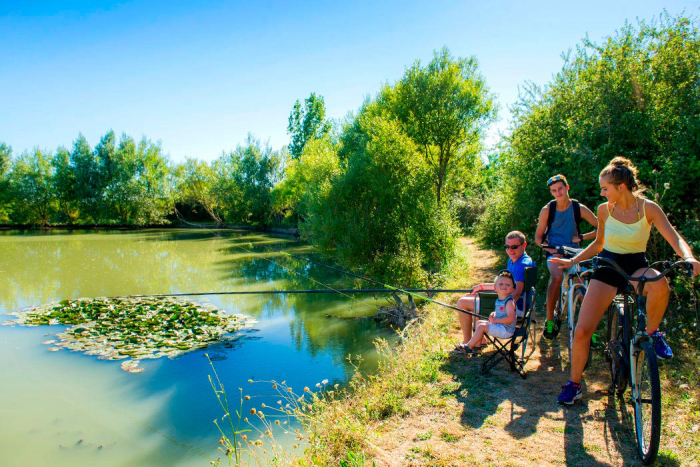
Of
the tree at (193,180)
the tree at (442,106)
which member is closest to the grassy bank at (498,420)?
the tree at (442,106)

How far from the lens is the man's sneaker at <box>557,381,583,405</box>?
369 cm

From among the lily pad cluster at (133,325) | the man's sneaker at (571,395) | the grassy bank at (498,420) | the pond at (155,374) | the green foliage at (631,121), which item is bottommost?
the pond at (155,374)

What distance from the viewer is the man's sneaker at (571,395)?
3686mm

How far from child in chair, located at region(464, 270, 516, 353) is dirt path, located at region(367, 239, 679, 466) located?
0.55 meters

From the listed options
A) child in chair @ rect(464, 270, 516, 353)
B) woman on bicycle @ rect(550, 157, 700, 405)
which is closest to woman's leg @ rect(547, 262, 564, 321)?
child in chair @ rect(464, 270, 516, 353)

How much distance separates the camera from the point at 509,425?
11.6ft

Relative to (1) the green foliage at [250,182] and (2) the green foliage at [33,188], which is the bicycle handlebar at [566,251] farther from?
(2) the green foliage at [33,188]

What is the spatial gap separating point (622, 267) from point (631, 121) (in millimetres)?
4935

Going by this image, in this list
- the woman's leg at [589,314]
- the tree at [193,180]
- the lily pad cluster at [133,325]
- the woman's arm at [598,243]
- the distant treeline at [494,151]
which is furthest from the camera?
the tree at [193,180]

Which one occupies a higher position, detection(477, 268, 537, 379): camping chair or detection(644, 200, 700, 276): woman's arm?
detection(644, 200, 700, 276): woman's arm

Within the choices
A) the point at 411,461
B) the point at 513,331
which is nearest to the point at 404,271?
the point at 513,331

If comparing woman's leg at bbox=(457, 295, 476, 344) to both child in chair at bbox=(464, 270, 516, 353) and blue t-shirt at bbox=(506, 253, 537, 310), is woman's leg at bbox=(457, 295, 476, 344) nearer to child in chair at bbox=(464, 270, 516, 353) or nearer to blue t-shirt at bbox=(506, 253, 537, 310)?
child in chair at bbox=(464, 270, 516, 353)

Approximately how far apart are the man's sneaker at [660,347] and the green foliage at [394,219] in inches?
336

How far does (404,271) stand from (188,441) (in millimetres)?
7328
